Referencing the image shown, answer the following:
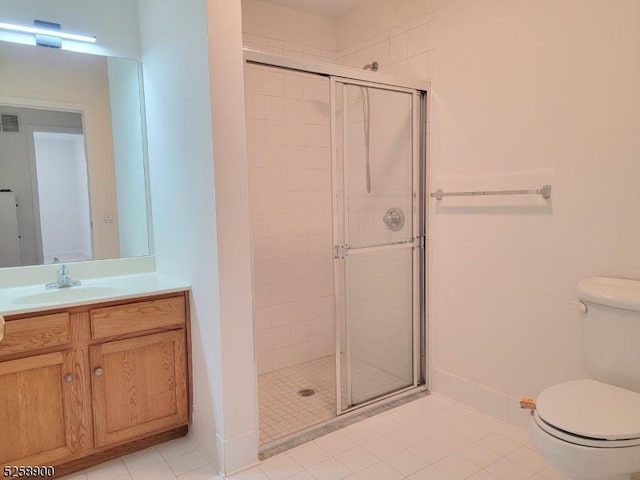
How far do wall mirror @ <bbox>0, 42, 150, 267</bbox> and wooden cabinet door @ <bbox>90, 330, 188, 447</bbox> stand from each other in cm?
66

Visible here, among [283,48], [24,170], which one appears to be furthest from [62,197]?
[283,48]

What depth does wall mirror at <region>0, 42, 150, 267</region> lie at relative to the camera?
224 centimetres

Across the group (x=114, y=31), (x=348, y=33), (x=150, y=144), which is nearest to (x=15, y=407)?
(x=150, y=144)

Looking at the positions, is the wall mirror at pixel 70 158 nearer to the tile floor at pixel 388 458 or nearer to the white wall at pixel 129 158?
the white wall at pixel 129 158

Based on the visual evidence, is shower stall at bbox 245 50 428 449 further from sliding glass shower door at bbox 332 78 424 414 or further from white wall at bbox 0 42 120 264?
white wall at bbox 0 42 120 264

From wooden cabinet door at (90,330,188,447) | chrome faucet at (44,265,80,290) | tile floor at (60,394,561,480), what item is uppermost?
chrome faucet at (44,265,80,290)

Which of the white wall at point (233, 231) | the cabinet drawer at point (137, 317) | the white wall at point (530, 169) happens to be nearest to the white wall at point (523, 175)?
the white wall at point (530, 169)

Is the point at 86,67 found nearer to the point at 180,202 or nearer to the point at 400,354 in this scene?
the point at 180,202

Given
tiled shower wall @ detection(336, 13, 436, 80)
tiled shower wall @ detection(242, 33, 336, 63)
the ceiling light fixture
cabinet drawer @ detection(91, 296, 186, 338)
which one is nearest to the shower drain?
cabinet drawer @ detection(91, 296, 186, 338)

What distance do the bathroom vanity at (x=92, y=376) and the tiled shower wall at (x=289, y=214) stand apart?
0.91 metres

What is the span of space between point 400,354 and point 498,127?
1.44 meters

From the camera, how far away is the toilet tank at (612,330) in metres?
1.67

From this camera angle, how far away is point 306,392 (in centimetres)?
280

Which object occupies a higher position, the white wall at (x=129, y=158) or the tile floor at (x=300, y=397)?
the white wall at (x=129, y=158)
